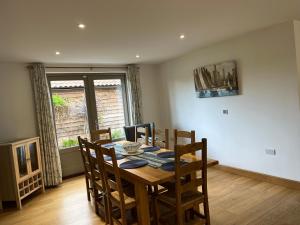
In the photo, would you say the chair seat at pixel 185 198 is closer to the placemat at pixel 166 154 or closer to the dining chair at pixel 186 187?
the dining chair at pixel 186 187

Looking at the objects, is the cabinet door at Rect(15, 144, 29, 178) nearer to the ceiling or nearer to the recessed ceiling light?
the ceiling

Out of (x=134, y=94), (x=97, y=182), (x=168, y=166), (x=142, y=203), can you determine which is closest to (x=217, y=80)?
(x=134, y=94)

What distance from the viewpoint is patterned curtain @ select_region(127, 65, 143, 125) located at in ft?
18.0

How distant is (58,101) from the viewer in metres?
4.89

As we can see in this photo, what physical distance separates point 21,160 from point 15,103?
109cm

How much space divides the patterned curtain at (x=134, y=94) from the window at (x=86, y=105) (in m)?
0.22

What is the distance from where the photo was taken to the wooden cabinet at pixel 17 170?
3.69m

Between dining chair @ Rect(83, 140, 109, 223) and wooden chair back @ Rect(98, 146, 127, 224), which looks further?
dining chair @ Rect(83, 140, 109, 223)

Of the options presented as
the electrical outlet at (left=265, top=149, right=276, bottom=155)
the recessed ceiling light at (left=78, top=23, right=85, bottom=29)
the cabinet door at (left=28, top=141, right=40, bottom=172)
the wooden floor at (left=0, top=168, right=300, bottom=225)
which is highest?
the recessed ceiling light at (left=78, top=23, right=85, bottom=29)

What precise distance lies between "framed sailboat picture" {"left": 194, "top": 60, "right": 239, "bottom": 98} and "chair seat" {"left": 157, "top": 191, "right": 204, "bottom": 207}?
87.7 inches

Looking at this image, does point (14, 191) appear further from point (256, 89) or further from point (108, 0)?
point (256, 89)

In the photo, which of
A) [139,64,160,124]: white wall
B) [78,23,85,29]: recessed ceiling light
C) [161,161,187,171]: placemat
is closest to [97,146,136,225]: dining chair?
[161,161,187,171]: placemat

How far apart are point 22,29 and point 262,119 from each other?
3.47 meters

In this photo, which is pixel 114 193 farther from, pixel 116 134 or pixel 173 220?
pixel 116 134
